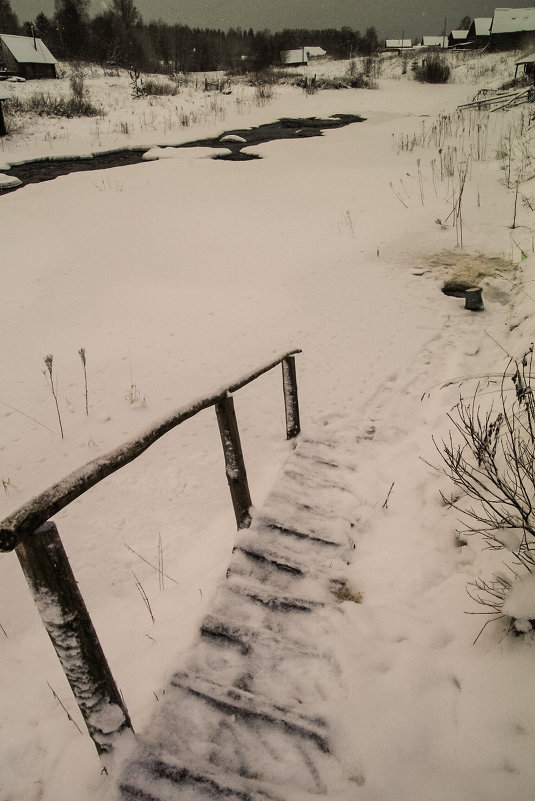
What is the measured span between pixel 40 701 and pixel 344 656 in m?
1.72

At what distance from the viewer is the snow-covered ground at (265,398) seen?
6.51 ft

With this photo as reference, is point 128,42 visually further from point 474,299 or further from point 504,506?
point 504,506

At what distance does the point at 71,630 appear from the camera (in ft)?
5.32

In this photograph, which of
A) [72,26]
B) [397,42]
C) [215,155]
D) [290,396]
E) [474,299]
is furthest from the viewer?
[397,42]

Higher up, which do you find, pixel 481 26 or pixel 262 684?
pixel 481 26

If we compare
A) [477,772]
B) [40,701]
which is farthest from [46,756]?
[477,772]

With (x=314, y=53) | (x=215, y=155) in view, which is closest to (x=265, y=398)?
(x=215, y=155)

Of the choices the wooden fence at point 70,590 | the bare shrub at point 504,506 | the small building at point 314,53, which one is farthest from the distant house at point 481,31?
the wooden fence at point 70,590

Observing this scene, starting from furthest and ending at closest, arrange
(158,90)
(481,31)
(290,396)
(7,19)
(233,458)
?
(481,31)
(7,19)
(158,90)
(290,396)
(233,458)

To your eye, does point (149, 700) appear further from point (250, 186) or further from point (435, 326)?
point (250, 186)

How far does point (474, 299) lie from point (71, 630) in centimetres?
659

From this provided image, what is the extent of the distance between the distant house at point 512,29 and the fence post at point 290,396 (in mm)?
56471

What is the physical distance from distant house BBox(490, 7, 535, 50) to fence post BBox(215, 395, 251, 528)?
57778 mm

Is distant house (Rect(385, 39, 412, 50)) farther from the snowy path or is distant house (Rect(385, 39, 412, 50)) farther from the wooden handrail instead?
the wooden handrail
